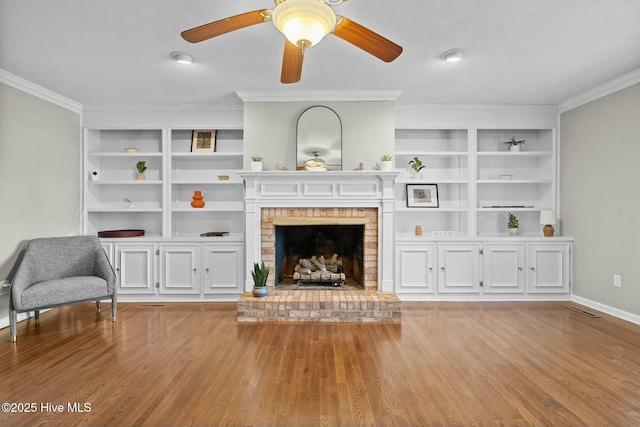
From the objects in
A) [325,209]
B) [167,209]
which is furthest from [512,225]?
[167,209]

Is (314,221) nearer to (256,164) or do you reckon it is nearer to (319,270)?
(319,270)

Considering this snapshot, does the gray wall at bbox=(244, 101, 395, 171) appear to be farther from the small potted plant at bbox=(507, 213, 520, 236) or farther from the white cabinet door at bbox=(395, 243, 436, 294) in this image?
the small potted plant at bbox=(507, 213, 520, 236)

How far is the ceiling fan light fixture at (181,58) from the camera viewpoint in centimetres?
310

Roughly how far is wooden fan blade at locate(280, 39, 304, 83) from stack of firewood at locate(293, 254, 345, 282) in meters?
2.66

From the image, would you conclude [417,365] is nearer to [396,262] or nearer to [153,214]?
[396,262]

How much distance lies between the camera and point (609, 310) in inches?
153

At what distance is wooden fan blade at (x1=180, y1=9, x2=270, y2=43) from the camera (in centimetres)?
171

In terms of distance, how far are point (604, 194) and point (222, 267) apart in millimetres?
4485

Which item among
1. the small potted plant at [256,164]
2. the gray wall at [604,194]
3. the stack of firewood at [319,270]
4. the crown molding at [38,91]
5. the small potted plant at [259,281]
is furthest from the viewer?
the stack of firewood at [319,270]

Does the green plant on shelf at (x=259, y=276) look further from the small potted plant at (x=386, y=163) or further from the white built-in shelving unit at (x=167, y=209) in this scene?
the small potted plant at (x=386, y=163)

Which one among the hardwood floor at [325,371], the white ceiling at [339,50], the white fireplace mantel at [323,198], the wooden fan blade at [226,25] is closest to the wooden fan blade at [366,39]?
Result: the wooden fan blade at [226,25]

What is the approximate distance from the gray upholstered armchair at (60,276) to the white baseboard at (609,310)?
528 cm

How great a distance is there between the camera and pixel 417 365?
8.54ft

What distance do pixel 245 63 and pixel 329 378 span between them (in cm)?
279
